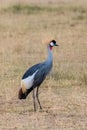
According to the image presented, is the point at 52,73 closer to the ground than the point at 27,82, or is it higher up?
closer to the ground

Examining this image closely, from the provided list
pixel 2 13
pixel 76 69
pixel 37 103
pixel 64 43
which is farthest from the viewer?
pixel 2 13

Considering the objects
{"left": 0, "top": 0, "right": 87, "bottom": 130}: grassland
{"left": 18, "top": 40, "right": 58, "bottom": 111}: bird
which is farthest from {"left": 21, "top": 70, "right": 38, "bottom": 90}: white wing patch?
{"left": 0, "top": 0, "right": 87, "bottom": 130}: grassland

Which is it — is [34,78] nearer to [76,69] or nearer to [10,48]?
[76,69]

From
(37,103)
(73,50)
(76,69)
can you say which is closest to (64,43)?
(73,50)

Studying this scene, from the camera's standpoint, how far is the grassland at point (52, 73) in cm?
881

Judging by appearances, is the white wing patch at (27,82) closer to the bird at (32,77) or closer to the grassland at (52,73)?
the bird at (32,77)

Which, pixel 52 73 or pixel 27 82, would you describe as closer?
pixel 27 82

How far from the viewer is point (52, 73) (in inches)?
488

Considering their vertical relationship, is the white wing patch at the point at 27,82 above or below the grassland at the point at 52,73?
above

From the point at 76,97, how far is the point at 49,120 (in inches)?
61.7

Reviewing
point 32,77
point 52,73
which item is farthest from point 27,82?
point 52,73

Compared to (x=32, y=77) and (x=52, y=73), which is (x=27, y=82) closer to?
(x=32, y=77)

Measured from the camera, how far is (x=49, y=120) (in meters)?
8.77

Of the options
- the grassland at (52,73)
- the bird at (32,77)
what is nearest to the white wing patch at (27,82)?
the bird at (32,77)
